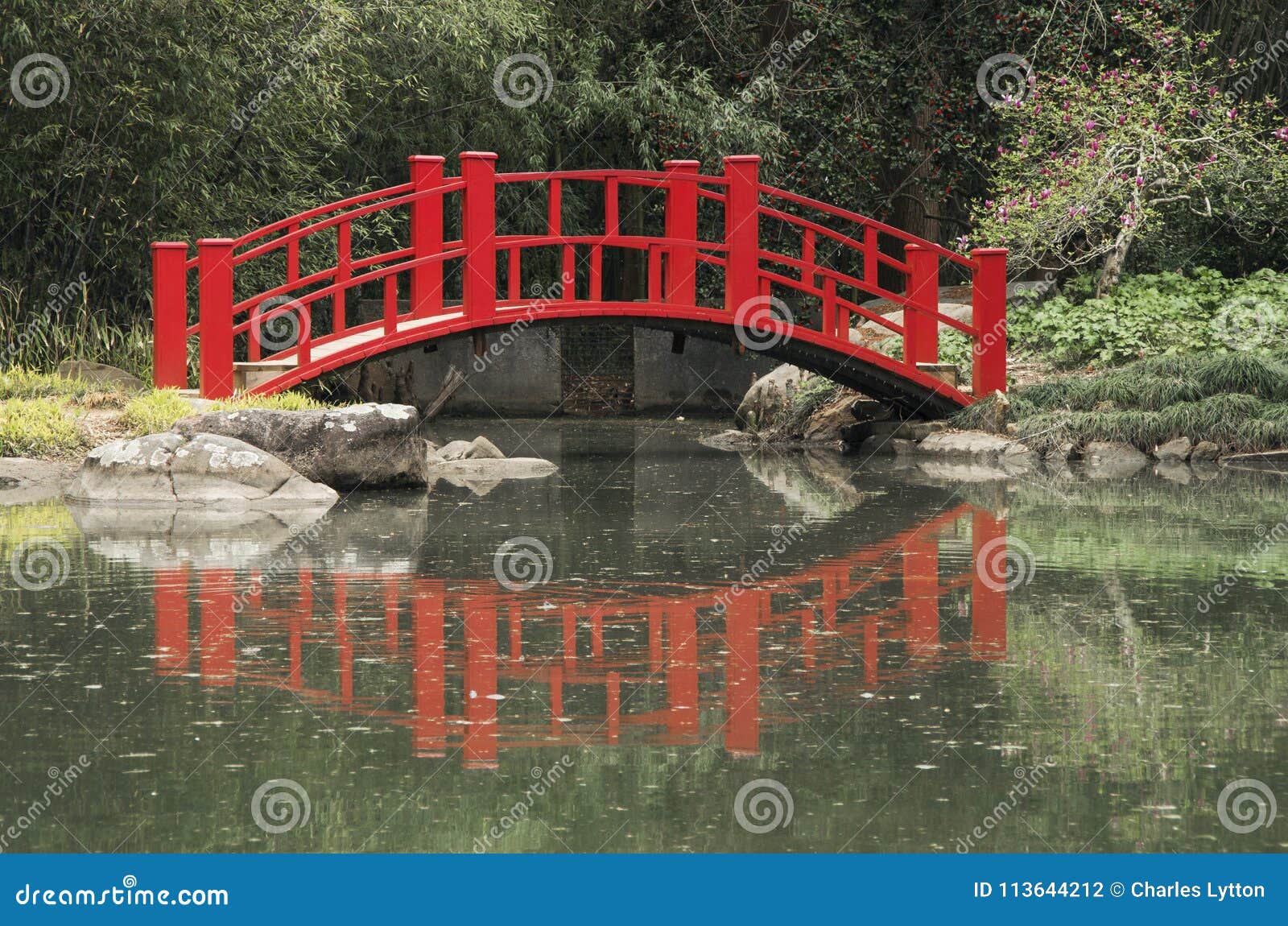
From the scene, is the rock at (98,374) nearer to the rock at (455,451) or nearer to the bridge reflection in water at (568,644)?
the rock at (455,451)

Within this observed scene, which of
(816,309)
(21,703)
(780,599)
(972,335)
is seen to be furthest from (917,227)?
(21,703)

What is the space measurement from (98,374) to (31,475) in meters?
1.99

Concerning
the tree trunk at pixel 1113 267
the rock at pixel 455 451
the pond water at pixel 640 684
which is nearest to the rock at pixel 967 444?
the tree trunk at pixel 1113 267

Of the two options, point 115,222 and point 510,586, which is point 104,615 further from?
point 115,222

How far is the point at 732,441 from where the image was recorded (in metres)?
14.6

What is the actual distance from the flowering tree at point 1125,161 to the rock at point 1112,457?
261 centimetres

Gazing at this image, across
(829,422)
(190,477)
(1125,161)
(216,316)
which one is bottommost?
(190,477)

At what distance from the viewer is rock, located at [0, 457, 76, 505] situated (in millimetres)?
10102

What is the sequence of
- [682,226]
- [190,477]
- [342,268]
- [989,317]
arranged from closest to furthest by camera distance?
1. [190,477]
2. [342,268]
3. [682,226]
4. [989,317]

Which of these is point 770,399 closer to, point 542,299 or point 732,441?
point 732,441

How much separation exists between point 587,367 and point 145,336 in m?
6.73

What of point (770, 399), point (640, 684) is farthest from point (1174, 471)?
point (640, 684)

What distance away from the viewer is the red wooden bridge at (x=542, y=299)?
36.7 feet

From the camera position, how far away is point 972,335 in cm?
1366
